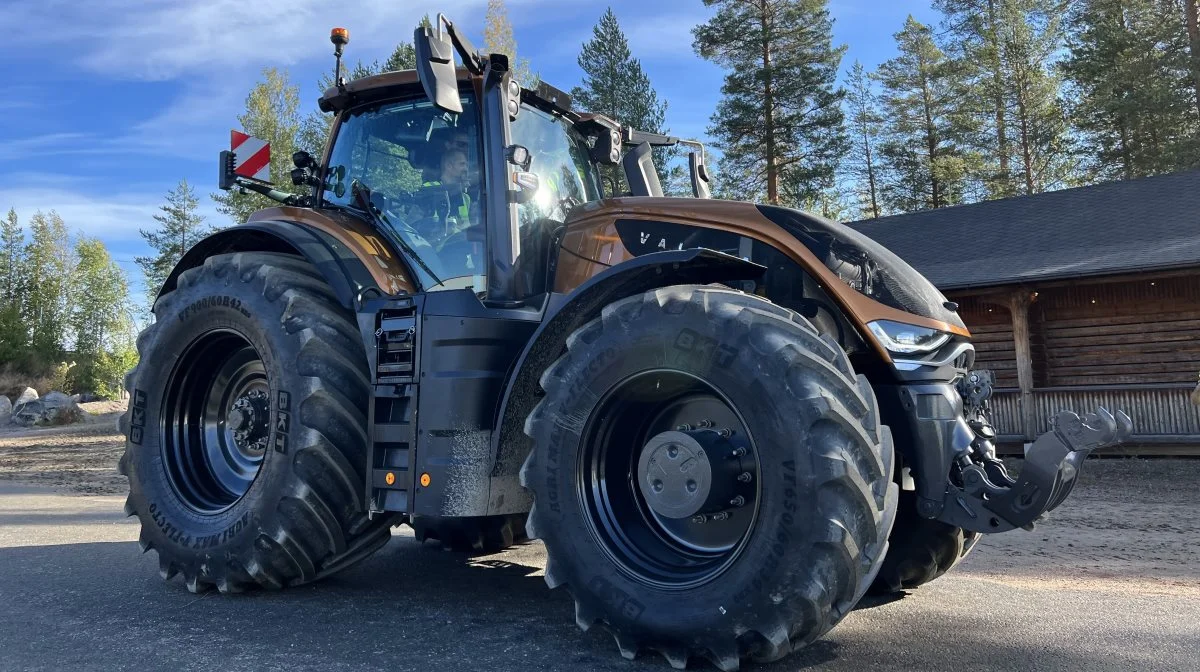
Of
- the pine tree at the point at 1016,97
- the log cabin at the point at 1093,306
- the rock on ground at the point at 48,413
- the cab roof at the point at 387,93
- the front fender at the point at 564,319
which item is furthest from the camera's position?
the pine tree at the point at 1016,97

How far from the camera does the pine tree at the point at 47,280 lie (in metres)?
63.9

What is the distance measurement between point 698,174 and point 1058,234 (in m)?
14.3

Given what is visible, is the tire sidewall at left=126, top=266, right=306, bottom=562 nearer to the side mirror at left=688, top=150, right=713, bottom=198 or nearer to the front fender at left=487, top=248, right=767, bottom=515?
the front fender at left=487, top=248, right=767, bottom=515

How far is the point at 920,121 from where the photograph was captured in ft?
123

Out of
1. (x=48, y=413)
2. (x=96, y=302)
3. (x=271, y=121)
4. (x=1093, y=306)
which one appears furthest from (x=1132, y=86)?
(x=96, y=302)

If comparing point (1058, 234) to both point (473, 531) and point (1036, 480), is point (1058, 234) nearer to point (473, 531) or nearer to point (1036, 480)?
point (473, 531)

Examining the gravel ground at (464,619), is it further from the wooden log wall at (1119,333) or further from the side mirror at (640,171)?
the wooden log wall at (1119,333)

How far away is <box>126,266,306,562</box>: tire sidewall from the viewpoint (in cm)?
397

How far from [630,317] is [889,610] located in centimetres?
193

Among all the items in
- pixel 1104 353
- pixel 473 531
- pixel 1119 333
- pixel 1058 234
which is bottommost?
pixel 473 531

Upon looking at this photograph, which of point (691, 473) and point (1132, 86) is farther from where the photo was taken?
point (1132, 86)

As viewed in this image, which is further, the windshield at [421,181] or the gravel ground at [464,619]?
the windshield at [421,181]

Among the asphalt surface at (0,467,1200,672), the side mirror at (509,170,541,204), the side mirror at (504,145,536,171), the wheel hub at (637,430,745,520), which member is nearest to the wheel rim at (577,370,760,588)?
the wheel hub at (637,430,745,520)

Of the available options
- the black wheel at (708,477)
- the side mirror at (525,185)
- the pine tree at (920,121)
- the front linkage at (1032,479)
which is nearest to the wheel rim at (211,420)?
the side mirror at (525,185)
